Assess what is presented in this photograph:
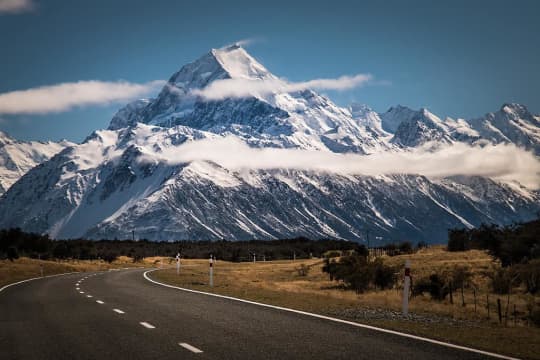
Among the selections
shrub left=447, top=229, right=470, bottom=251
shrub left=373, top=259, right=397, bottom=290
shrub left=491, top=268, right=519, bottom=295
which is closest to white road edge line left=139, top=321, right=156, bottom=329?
shrub left=491, top=268, right=519, bottom=295

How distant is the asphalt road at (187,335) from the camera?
11906mm

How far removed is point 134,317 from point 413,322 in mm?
7061

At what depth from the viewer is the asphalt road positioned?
1191 centimetres

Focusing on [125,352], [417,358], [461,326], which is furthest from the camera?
[461,326]

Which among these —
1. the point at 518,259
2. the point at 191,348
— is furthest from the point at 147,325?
the point at 518,259

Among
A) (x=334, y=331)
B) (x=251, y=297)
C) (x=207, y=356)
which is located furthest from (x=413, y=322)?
(x=251, y=297)

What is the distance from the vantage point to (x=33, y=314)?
19422 millimetres

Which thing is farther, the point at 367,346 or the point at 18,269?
the point at 18,269

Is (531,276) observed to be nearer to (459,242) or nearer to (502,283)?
(502,283)

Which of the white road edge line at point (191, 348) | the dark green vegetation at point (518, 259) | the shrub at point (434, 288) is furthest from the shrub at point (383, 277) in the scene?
the white road edge line at point (191, 348)

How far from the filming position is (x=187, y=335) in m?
14.0

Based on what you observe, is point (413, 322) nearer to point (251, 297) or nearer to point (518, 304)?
point (251, 297)

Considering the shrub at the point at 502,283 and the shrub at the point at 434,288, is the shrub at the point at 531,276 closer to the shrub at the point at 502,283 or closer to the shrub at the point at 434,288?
the shrub at the point at 502,283

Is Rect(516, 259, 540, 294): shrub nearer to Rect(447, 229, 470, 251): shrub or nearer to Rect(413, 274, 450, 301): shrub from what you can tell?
Rect(413, 274, 450, 301): shrub
